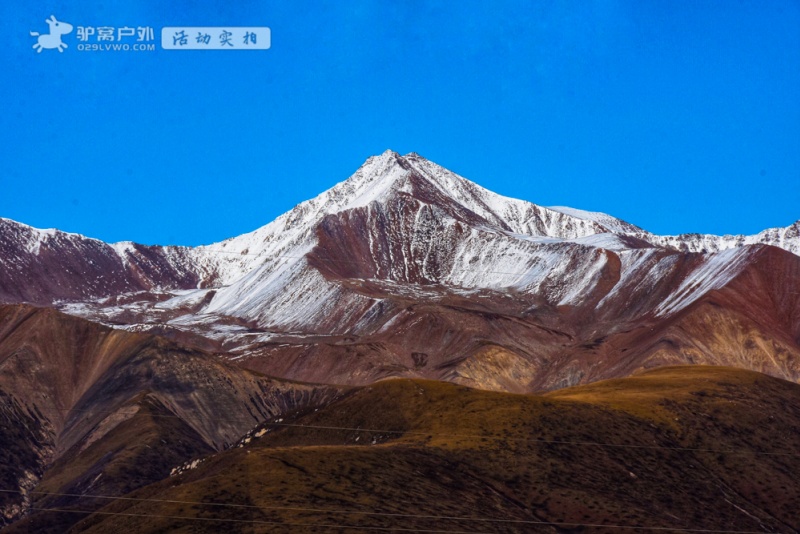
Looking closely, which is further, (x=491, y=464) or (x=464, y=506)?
(x=491, y=464)

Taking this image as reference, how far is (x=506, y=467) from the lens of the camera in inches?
5576

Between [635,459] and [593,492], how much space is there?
1425 centimetres

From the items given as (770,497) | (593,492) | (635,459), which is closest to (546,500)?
(593,492)

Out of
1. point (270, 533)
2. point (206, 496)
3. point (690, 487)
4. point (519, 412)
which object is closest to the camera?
point (270, 533)

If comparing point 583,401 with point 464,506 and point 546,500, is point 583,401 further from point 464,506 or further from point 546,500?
point 464,506

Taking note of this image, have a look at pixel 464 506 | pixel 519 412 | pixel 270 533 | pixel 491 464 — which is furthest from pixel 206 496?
pixel 519 412

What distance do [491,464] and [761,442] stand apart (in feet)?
138

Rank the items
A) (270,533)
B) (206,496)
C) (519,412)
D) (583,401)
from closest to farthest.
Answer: (270,533), (206,496), (519,412), (583,401)

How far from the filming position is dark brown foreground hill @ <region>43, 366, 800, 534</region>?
118 metres

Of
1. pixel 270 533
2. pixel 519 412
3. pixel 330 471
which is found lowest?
pixel 270 533

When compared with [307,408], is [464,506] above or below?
below

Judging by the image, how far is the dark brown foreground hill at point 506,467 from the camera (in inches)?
4628

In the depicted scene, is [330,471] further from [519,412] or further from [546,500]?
[519,412]

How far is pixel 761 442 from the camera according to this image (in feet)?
543
